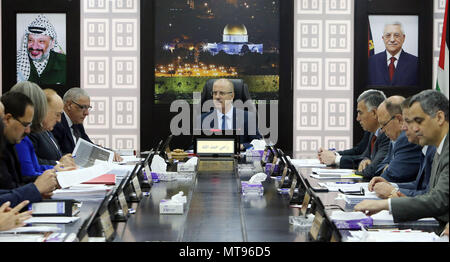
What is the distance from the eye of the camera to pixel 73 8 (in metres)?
8.09

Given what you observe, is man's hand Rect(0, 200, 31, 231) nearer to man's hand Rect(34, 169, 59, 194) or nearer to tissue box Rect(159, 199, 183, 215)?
man's hand Rect(34, 169, 59, 194)

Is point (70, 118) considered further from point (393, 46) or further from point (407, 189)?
point (393, 46)

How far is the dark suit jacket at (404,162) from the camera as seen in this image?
4.45 m

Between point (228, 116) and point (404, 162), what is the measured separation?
2.85 m

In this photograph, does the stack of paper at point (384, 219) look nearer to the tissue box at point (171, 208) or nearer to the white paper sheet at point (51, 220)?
the tissue box at point (171, 208)

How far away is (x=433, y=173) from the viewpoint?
3.19m

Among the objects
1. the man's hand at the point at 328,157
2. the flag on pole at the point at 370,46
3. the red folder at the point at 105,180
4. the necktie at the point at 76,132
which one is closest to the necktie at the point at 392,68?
the flag on pole at the point at 370,46

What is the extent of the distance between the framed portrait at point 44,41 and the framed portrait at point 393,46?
12.2 ft

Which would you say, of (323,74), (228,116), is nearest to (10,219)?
(228,116)

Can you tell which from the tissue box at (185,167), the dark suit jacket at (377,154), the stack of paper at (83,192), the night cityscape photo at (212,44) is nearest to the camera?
the stack of paper at (83,192)

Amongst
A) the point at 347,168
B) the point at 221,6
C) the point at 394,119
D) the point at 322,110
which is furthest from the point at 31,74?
the point at 394,119

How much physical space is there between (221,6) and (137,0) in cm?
111

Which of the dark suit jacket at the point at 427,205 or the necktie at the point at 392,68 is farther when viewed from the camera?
the necktie at the point at 392,68

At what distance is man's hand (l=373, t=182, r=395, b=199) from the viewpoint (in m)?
3.64
